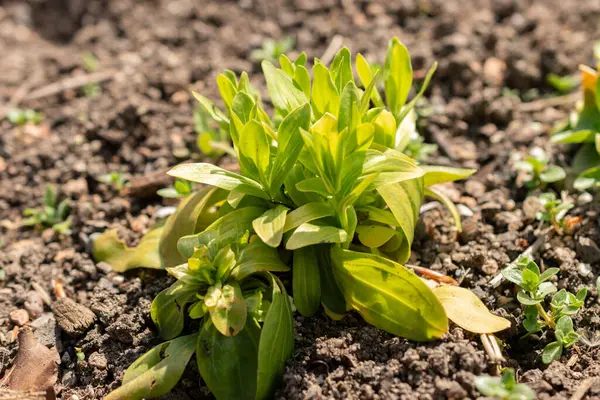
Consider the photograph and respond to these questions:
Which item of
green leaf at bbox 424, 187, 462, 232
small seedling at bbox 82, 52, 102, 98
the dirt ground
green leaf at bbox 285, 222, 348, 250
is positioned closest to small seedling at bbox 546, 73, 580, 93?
the dirt ground

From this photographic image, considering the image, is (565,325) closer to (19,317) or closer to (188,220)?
(188,220)

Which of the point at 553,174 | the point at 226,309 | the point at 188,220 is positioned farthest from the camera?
the point at 553,174

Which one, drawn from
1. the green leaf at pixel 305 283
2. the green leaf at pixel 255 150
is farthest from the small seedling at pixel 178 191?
the green leaf at pixel 305 283

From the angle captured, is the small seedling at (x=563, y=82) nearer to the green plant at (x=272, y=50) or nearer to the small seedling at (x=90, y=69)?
the green plant at (x=272, y=50)

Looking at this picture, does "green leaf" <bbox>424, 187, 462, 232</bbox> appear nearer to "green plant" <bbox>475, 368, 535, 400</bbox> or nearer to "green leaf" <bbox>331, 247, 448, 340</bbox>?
"green leaf" <bbox>331, 247, 448, 340</bbox>

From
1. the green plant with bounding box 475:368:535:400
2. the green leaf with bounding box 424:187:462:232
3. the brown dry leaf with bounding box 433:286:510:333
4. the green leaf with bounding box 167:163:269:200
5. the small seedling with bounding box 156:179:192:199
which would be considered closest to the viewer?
the green plant with bounding box 475:368:535:400

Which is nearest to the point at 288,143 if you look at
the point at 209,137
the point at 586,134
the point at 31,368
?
the point at 209,137
